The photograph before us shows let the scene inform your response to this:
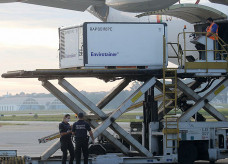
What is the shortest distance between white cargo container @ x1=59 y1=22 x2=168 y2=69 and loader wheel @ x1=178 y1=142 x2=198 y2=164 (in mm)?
2741

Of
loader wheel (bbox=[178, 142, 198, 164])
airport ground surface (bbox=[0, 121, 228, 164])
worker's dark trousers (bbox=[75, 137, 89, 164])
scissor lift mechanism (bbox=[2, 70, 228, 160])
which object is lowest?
airport ground surface (bbox=[0, 121, 228, 164])

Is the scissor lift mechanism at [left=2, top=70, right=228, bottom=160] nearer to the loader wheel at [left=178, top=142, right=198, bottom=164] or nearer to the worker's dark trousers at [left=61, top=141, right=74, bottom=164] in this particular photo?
the worker's dark trousers at [left=61, top=141, right=74, bottom=164]

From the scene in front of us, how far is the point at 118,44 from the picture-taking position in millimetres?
18141

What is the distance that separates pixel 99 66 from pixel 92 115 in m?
2.05

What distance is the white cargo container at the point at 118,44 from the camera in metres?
18.0

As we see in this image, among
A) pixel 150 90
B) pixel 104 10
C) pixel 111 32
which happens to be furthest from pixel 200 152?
pixel 104 10

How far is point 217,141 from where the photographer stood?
19.1m

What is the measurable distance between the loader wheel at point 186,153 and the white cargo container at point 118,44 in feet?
8.99

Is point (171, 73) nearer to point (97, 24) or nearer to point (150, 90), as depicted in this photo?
point (150, 90)

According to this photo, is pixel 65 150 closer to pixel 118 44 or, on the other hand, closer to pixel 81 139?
pixel 81 139

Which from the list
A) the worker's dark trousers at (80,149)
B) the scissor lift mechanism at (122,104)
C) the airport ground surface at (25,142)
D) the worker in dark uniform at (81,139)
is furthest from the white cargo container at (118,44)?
the airport ground surface at (25,142)

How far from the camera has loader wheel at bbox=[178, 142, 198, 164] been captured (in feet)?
62.3

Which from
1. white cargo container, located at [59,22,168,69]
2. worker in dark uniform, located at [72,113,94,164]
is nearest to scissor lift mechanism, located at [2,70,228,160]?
white cargo container, located at [59,22,168,69]

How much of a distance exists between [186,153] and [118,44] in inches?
167
